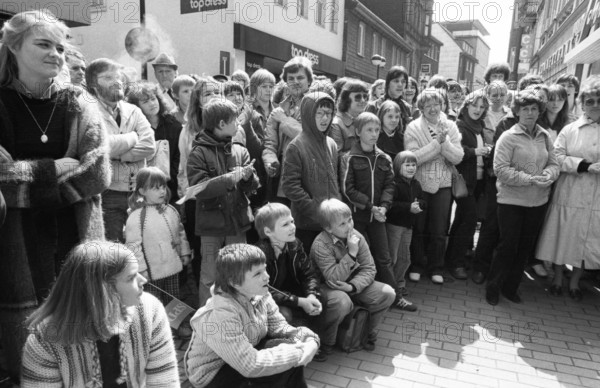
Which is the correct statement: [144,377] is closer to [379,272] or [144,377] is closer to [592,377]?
[379,272]

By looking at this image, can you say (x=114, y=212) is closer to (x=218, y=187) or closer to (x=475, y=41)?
(x=218, y=187)

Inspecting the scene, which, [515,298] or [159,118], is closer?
[159,118]

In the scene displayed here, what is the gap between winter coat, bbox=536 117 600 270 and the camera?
4434 millimetres

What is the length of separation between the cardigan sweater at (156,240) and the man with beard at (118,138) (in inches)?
5.6

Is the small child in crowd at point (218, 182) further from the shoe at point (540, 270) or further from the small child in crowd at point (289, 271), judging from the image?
the shoe at point (540, 270)

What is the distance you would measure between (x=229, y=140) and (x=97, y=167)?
4.31ft

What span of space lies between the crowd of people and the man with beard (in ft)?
0.05

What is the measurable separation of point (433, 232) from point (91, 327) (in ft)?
13.0

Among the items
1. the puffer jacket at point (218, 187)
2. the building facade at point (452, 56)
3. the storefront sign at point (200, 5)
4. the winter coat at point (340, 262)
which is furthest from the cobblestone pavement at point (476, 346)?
the building facade at point (452, 56)

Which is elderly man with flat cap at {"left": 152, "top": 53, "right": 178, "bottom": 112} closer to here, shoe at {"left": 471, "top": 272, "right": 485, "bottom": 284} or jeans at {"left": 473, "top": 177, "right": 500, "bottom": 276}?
jeans at {"left": 473, "top": 177, "right": 500, "bottom": 276}

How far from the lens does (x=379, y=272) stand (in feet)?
13.9

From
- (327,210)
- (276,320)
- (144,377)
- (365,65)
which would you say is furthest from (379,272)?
(365,65)

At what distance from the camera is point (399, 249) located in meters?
4.65

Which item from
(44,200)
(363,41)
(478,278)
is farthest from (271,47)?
(44,200)
